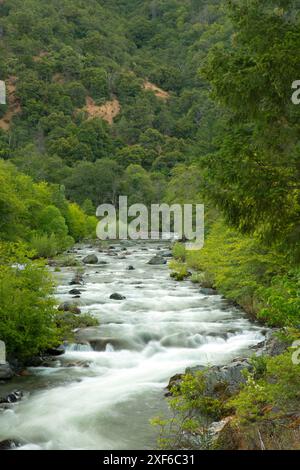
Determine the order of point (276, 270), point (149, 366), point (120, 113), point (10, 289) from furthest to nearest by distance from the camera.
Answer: point (120, 113) < point (276, 270) < point (149, 366) < point (10, 289)

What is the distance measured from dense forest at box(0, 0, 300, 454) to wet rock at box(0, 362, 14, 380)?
0.56 meters

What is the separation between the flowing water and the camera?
10.4 m

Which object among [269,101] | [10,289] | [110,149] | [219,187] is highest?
[110,149]

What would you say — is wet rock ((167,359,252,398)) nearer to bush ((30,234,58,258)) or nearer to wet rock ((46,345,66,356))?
wet rock ((46,345,66,356))

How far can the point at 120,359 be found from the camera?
50.4 ft

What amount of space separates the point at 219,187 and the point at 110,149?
11267 centimetres

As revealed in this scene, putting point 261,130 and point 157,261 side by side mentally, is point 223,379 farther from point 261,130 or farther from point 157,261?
point 157,261

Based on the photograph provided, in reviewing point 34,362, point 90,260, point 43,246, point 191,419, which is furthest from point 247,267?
point 43,246

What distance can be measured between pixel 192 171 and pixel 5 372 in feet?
135

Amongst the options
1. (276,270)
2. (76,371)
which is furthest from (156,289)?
(76,371)

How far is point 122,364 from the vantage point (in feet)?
49.4

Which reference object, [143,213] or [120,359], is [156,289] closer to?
[120,359]

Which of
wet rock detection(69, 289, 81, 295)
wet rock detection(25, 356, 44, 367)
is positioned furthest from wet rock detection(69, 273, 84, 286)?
wet rock detection(25, 356, 44, 367)

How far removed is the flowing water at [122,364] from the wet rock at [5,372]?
0.28 m
